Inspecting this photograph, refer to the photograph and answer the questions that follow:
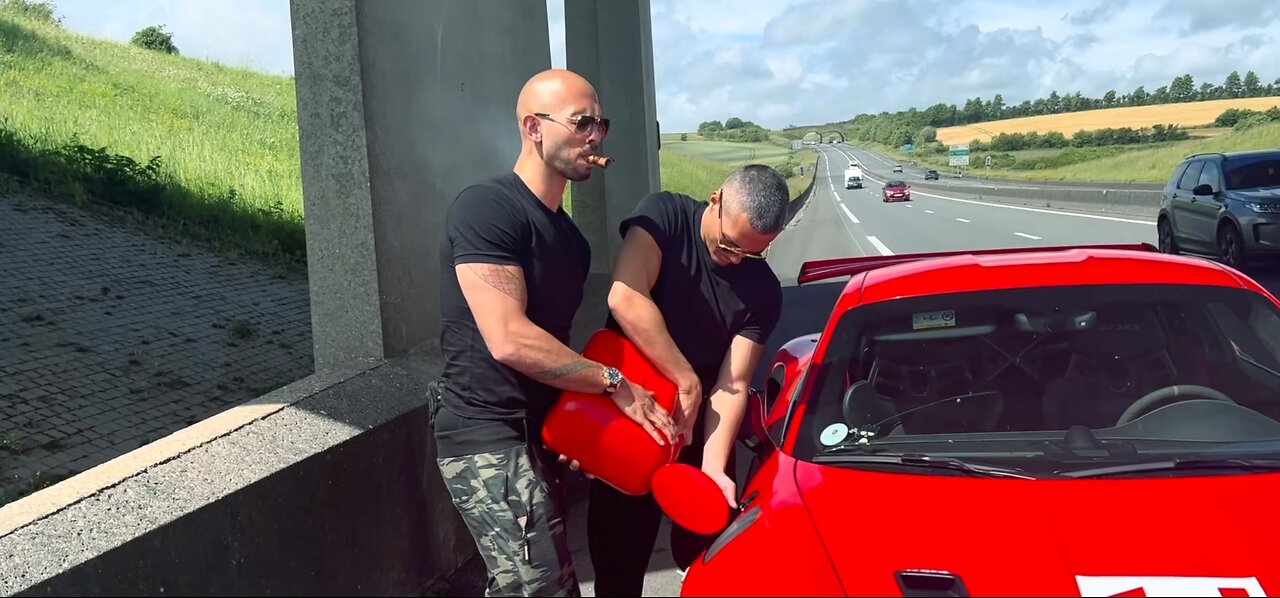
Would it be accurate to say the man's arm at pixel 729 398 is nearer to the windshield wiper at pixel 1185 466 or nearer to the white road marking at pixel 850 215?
the windshield wiper at pixel 1185 466

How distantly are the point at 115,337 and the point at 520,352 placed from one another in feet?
26.4

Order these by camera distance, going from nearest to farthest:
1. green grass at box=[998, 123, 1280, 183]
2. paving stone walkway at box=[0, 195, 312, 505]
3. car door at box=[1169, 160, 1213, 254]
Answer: paving stone walkway at box=[0, 195, 312, 505]
car door at box=[1169, 160, 1213, 254]
green grass at box=[998, 123, 1280, 183]

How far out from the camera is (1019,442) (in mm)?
3135

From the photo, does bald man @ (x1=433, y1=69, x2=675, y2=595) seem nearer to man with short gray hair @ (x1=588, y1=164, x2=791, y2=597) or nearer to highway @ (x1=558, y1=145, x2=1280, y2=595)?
man with short gray hair @ (x1=588, y1=164, x2=791, y2=597)

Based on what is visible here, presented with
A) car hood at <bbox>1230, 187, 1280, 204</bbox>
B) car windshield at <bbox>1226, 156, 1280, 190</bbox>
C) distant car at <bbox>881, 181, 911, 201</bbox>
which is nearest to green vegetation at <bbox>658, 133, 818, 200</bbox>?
distant car at <bbox>881, 181, 911, 201</bbox>

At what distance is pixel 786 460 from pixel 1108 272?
125cm

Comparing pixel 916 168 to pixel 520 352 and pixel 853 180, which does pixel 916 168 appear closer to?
pixel 853 180

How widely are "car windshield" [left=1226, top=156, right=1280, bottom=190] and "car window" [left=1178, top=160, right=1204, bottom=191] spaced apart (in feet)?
2.93

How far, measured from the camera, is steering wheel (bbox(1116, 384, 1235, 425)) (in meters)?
3.25

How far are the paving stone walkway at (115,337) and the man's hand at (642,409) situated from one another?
460 cm

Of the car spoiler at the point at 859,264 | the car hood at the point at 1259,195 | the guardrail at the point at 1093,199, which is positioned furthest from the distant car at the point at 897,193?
the car spoiler at the point at 859,264

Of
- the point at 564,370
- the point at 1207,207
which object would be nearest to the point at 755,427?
the point at 564,370

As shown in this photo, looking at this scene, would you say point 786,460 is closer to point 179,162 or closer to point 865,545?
point 865,545

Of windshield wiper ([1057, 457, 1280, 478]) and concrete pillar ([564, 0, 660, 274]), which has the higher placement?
concrete pillar ([564, 0, 660, 274])
